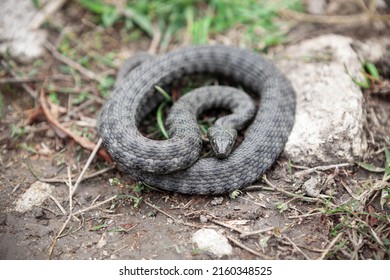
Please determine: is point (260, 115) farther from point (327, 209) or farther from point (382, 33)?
point (382, 33)

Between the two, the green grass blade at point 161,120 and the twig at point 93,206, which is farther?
the green grass blade at point 161,120

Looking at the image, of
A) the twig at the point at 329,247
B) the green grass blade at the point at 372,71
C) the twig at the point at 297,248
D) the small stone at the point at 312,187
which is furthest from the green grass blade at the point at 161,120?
the green grass blade at the point at 372,71

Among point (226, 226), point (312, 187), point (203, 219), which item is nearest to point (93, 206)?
point (203, 219)

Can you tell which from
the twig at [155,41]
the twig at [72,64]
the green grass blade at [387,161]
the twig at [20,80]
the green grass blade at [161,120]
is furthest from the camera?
the twig at [155,41]

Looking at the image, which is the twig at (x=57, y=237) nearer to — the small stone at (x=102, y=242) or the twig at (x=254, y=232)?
the small stone at (x=102, y=242)

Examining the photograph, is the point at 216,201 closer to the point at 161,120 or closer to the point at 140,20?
the point at 161,120

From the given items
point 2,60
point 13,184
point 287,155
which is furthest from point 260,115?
point 2,60
